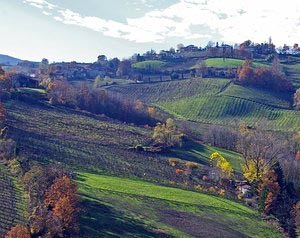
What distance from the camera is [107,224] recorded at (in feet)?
171

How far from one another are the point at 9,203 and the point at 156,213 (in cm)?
2004

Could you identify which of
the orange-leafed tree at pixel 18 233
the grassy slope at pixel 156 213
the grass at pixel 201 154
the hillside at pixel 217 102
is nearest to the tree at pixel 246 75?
the hillside at pixel 217 102

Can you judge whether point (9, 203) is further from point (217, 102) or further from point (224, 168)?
point (217, 102)

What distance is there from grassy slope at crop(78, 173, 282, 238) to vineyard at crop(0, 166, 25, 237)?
745 cm

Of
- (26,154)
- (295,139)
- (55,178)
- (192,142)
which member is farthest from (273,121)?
(55,178)

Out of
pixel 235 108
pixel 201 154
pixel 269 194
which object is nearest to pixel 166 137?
pixel 201 154

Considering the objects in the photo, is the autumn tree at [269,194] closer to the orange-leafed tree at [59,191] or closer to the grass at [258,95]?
the orange-leafed tree at [59,191]

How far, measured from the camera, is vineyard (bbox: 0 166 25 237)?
46.3 meters

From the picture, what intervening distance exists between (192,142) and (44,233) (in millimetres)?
74778

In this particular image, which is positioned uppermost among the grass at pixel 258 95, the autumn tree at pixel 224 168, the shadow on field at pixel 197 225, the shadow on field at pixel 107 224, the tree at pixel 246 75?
the tree at pixel 246 75

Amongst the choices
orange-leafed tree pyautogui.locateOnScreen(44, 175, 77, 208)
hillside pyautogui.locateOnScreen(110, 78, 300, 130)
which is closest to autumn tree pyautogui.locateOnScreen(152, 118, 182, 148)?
hillside pyautogui.locateOnScreen(110, 78, 300, 130)

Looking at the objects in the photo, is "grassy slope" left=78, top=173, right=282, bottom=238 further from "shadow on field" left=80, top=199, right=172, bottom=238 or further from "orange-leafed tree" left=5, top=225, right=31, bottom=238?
"orange-leafed tree" left=5, top=225, right=31, bottom=238

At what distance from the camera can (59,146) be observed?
86.2m

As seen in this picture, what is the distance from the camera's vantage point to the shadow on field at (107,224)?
4966 cm
